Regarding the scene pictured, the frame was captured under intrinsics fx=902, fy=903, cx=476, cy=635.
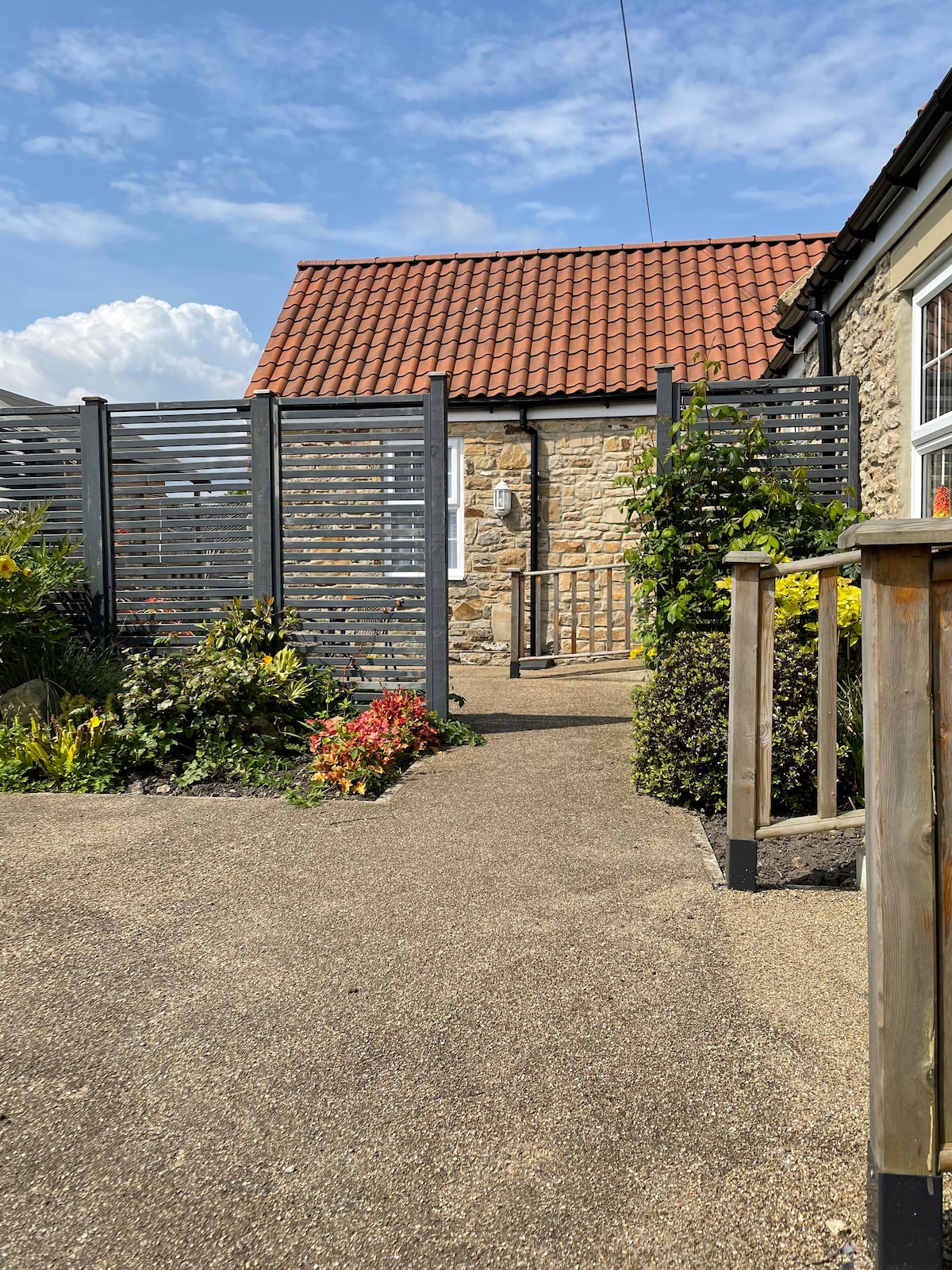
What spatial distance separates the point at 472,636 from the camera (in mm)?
11031

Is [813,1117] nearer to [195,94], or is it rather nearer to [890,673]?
[890,673]

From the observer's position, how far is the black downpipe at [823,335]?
705cm

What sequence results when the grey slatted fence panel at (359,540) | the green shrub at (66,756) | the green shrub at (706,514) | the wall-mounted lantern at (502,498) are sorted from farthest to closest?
the wall-mounted lantern at (502,498), the grey slatted fence panel at (359,540), the green shrub at (706,514), the green shrub at (66,756)

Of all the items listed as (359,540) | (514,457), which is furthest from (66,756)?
(514,457)

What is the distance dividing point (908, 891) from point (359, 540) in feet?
18.1

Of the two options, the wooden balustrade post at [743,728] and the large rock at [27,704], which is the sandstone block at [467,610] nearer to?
the large rock at [27,704]

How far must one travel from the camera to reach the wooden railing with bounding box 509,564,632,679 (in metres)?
10.4

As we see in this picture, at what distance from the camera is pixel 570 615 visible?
10.7m

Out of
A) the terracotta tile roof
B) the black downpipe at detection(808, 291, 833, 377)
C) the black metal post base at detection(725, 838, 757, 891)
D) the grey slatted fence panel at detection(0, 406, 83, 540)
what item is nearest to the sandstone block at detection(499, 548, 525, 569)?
the terracotta tile roof

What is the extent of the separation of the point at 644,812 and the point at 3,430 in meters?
5.60

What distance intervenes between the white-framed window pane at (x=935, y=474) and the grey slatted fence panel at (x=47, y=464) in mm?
5813

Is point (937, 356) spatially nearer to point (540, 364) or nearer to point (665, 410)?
point (665, 410)

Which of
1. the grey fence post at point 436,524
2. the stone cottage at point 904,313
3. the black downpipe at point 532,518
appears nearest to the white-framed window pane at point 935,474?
the stone cottage at point 904,313

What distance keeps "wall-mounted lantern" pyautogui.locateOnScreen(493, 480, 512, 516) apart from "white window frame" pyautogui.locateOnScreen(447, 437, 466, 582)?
1.38ft
